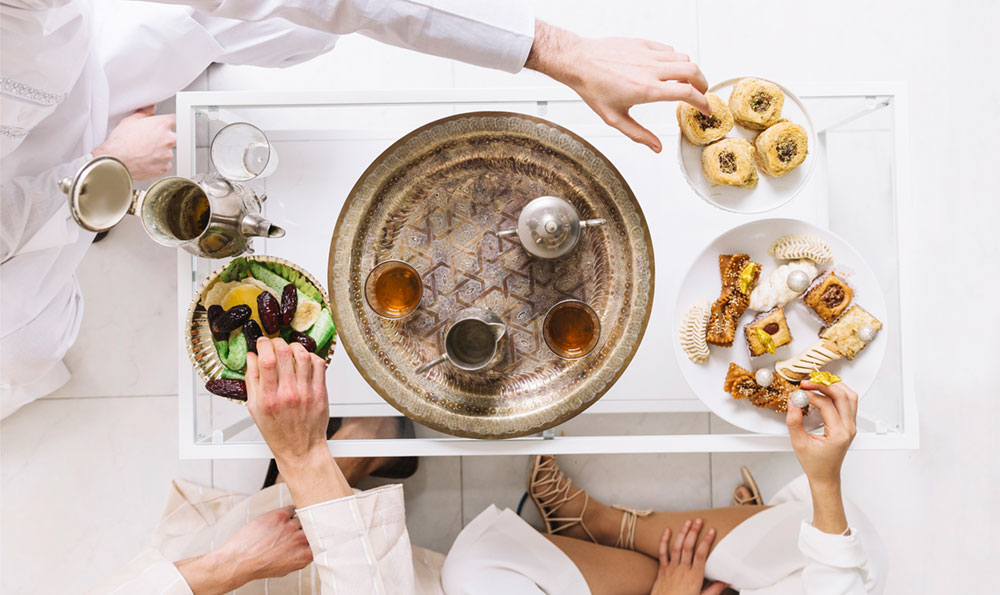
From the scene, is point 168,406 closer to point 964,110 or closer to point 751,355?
point 751,355

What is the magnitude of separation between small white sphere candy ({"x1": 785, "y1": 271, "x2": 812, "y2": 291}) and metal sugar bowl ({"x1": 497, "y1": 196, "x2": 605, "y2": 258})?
0.36 m

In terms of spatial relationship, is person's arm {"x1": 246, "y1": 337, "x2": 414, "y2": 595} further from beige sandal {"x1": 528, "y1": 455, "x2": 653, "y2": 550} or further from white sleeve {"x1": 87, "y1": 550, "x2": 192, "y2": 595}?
beige sandal {"x1": 528, "y1": 455, "x2": 653, "y2": 550}

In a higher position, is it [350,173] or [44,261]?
[350,173]

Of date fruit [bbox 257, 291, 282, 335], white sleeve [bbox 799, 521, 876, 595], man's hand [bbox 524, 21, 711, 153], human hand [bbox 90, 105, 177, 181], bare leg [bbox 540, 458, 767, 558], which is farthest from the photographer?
bare leg [bbox 540, 458, 767, 558]

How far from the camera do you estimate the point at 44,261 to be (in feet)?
4.05

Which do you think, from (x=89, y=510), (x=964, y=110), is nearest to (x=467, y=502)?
(x=89, y=510)

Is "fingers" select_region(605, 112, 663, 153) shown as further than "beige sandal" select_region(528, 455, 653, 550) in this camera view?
No

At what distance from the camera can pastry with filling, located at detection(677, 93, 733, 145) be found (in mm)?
1065

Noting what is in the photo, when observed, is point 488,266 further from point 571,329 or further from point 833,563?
point 833,563

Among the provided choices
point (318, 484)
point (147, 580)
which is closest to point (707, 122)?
point (318, 484)

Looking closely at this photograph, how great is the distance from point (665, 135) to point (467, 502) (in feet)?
3.96

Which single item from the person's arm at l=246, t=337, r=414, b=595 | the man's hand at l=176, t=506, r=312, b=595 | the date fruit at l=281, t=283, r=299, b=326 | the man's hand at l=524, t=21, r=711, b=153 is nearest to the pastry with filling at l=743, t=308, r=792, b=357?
the man's hand at l=524, t=21, r=711, b=153

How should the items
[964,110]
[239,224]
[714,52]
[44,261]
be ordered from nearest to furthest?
[239,224] → [44,261] → [964,110] → [714,52]

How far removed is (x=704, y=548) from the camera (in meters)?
1.63
